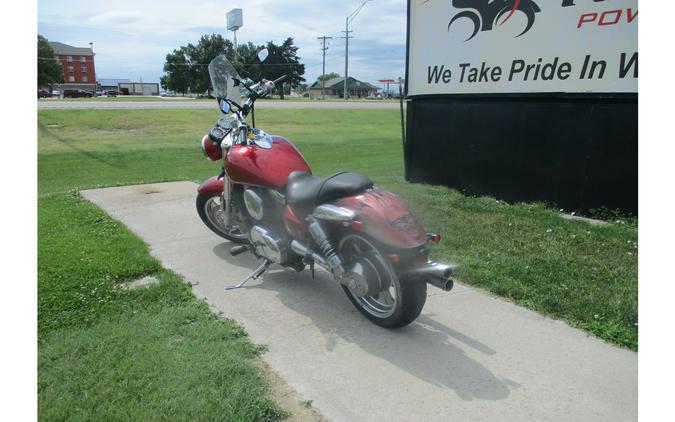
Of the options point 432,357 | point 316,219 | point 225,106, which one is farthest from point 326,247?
point 225,106

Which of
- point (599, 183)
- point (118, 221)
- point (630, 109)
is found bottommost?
point (118, 221)

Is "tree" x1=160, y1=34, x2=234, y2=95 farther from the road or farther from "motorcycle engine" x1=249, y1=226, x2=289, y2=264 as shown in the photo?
"motorcycle engine" x1=249, y1=226, x2=289, y2=264

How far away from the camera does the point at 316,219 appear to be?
3447 millimetres

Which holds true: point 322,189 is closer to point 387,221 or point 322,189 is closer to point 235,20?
point 387,221

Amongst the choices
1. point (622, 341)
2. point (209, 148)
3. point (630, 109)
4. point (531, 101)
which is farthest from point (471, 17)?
point (622, 341)

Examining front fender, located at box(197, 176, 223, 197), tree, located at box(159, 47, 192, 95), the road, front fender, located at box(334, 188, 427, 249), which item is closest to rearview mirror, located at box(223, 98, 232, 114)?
front fender, located at box(197, 176, 223, 197)

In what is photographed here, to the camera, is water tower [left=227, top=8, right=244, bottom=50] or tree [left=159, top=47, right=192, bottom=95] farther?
tree [left=159, top=47, right=192, bottom=95]

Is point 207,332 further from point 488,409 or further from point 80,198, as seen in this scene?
point 80,198

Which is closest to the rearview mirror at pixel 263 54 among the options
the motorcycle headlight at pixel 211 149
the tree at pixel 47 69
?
the motorcycle headlight at pixel 211 149

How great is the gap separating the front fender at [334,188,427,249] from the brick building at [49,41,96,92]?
339ft

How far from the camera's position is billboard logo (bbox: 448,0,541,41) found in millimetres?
6137

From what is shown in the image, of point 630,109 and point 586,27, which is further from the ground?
point 586,27

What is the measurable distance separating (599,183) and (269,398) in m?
4.94

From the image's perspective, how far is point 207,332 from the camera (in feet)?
10.4
